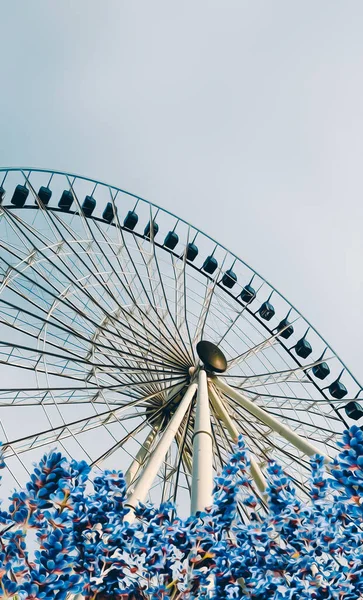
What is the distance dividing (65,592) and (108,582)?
0.68 m

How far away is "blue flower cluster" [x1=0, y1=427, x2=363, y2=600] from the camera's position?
662 cm

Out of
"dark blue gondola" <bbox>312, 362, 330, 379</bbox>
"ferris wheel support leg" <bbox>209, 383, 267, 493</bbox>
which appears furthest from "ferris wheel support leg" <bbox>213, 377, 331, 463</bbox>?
"dark blue gondola" <bbox>312, 362, 330, 379</bbox>

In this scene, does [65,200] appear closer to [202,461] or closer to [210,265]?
[210,265]

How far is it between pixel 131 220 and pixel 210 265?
4.22m

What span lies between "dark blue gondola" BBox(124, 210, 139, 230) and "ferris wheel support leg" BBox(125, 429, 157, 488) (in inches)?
414

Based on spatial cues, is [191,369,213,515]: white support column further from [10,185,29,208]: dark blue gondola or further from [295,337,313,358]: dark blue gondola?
[295,337,313,358]: dark blue gondola

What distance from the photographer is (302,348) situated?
94.8 ft

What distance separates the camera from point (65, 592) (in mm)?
6211

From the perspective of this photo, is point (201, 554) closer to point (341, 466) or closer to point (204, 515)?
point (204, 515)

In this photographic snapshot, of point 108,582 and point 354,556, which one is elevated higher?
point 108,582

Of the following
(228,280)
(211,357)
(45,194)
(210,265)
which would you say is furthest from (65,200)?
(211,357)

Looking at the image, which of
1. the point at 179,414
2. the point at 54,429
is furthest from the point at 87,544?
the point at 54,429

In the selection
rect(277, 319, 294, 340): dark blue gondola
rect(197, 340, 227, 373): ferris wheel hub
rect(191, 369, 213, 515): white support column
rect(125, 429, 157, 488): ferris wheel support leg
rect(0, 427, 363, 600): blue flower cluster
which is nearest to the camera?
rect(0, 427, 363, 600): blue flower cluster

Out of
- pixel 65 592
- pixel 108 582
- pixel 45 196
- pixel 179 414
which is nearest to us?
pixel 65 592
